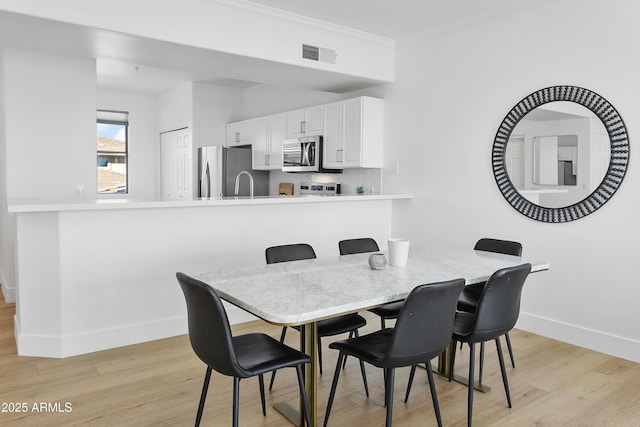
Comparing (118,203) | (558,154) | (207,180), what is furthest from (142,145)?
(558,154)

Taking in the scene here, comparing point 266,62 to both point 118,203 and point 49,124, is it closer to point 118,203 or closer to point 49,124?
point 118,203

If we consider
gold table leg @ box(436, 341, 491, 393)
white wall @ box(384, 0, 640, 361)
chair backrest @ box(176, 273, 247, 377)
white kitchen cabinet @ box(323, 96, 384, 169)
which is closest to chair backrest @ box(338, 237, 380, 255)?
gold table leg @ box(436, 341, 491, 393)

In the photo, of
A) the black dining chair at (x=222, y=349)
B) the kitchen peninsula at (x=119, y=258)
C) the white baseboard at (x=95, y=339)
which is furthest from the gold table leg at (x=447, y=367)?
the white baseboard at (x=95, y=339)

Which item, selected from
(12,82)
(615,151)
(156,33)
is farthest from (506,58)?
(12,82)

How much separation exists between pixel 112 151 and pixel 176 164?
1214 millimetres

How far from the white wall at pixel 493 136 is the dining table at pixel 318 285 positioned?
3.23ft

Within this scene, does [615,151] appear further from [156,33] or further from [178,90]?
[178,90]

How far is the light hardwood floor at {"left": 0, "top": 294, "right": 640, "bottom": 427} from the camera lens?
253 centimetres

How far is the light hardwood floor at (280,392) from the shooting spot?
253 centimetres

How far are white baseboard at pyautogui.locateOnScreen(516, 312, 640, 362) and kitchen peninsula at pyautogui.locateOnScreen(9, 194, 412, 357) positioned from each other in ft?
6.81

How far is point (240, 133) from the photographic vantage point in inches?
284

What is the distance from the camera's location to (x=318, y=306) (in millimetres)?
1921

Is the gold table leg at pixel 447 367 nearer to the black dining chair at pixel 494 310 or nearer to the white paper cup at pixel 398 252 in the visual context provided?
the black dining chair at pixel 494 310

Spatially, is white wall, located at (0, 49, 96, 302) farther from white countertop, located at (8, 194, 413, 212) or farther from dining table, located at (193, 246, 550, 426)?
dining table, located at (193, 246, 550, 426)
